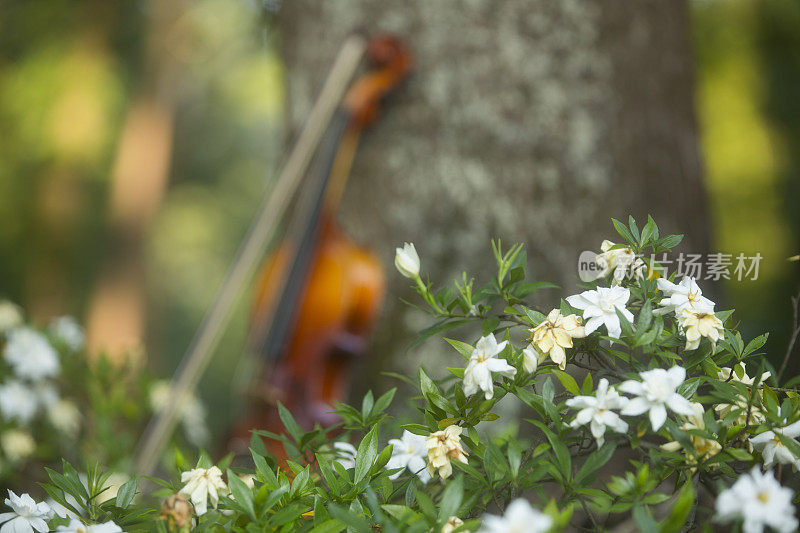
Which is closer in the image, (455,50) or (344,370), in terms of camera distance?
(455,50)

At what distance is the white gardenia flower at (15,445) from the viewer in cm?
140

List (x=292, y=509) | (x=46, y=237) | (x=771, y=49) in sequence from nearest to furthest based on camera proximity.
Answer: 1. (x=292, y=509)
2. (x=771, y=49)
3. (x=46, y=237)

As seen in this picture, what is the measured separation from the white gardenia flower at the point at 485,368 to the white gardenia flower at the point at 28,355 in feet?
3.93

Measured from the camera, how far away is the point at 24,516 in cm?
66

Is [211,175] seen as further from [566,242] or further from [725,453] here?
[725,453]

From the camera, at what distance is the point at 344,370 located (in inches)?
70.2

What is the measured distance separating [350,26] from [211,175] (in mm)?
10351

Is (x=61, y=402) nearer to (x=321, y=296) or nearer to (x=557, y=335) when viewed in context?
(x=321, y=296)

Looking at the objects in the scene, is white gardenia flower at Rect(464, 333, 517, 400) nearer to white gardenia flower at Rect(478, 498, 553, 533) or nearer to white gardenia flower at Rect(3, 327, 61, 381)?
white gardenia flower at Rect(478, 498, 553, 533)

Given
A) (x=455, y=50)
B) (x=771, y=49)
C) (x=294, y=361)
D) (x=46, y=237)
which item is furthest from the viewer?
(x=46, y=237)

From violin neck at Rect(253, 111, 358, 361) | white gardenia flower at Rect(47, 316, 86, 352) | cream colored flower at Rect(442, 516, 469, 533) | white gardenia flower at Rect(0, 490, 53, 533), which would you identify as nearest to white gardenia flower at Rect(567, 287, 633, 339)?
cream colored flower at Rect(442, 516, 469, 533)

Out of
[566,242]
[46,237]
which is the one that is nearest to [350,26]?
[566,242]

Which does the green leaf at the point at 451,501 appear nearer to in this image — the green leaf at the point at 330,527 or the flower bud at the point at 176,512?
the green leaf at the point at 330,527

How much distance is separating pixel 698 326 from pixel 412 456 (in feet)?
1.04
